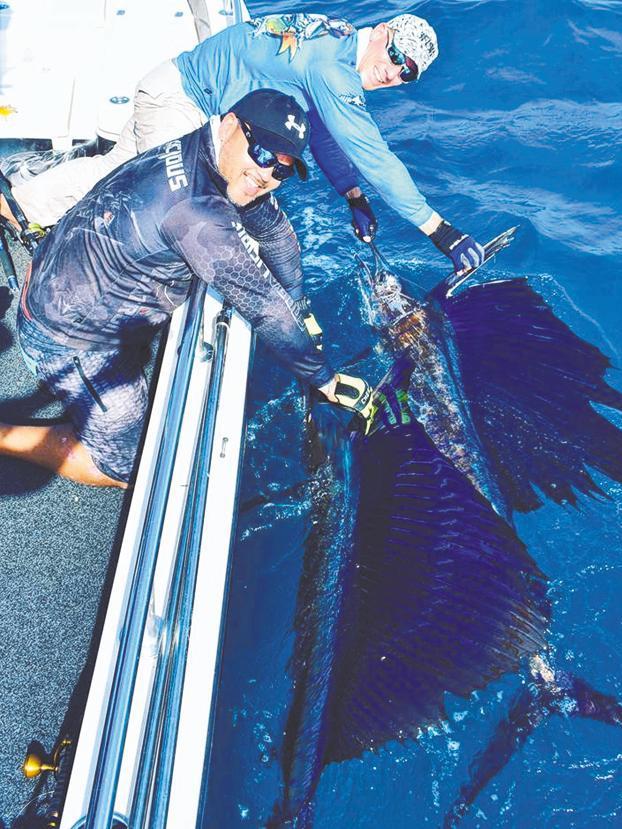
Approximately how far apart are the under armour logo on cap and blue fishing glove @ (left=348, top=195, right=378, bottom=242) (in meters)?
1.60

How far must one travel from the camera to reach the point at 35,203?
298 cm

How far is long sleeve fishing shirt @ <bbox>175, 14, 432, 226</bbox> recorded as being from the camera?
8.81ft

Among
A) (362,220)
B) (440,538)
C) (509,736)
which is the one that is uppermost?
(362,220)

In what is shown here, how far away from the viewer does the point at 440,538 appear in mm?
2131

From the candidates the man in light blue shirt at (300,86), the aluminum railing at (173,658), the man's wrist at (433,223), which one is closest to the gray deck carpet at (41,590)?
the aluminum railing at (173,658)

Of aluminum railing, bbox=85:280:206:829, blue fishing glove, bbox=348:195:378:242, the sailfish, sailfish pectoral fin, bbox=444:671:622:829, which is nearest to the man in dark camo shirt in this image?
aluminum railing, bbox=85:280:206:829

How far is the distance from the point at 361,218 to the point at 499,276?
39.6 inches

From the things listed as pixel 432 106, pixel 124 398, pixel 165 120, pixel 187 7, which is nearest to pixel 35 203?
pixel 165 120

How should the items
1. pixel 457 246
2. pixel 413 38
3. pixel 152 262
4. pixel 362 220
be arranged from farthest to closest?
pixel 362 220
pixel 457 246
pixel 413 38
pixel 152 262

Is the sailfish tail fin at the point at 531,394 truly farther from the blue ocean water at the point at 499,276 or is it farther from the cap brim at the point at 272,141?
the cap brim at the point at 272,141

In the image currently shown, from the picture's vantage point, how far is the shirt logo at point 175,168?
1906mm

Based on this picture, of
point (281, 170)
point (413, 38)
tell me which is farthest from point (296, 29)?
point (281, 170)

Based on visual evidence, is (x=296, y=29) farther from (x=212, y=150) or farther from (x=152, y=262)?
(x=152, y=262)

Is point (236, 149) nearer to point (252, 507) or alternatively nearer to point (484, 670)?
point (252, 507)
